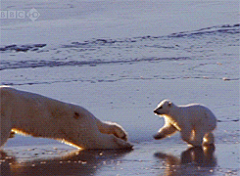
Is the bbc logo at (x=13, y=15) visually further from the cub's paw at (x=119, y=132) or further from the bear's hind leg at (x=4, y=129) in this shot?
the bear's hind leg at (x=4, y=129)

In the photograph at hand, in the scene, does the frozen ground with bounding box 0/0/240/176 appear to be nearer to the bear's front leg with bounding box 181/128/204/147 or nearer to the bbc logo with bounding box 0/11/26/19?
the bear's front leg with bounding box 181/128/204/147

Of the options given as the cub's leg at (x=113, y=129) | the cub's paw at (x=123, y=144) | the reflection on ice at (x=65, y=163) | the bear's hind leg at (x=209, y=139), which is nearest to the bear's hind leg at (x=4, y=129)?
the reflection on ice at (x=65, y=163)

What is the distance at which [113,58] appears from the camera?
46.1 ft

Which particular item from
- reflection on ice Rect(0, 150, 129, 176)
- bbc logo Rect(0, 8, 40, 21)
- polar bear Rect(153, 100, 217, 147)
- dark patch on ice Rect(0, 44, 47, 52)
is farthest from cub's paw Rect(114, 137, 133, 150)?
bbc logo Rect(0, 8, 40, 21)

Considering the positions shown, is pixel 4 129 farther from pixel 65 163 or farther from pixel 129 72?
pixel 129 72

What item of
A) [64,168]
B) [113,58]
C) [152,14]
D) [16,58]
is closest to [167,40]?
[113,58]

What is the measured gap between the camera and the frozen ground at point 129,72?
25.1ft

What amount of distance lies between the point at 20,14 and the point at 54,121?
12.8 metres

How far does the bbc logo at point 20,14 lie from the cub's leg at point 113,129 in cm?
1214

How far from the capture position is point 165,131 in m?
8.52

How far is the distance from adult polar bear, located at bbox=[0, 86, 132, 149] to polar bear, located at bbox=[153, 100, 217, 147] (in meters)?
0.59

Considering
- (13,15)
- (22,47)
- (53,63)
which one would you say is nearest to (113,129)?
(53,63)

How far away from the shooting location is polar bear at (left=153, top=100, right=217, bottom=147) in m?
8.37

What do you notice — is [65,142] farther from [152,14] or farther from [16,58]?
[152,14]
